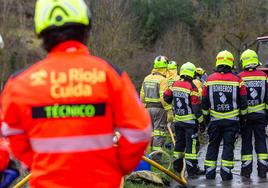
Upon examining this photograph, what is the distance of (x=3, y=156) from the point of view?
3564 mm

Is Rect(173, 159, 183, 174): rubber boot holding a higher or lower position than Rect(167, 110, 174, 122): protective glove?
lower

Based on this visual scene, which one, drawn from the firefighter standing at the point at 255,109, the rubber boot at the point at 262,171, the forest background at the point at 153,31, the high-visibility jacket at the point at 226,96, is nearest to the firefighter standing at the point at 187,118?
the high-visibility jacket at the point at 226,96

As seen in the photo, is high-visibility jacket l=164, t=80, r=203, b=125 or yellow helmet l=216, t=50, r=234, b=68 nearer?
yellow helmet l=216, t=50, r=234, b=68

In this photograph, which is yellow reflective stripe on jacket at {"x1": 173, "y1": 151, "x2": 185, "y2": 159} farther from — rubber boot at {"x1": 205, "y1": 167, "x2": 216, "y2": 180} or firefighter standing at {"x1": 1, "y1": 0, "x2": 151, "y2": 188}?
firefighter standing at {"x1": 1, "y1": 0, "x2": 151, "y2": 188}

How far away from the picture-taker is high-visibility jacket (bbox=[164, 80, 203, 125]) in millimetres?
10273

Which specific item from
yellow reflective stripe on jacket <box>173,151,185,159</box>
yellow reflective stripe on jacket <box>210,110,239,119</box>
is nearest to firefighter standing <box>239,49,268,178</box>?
yellow reflective stripe on jacket <box>210,110,239,119</box>

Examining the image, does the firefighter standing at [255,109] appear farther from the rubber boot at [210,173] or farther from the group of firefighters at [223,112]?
the rubber boot at [210,173]

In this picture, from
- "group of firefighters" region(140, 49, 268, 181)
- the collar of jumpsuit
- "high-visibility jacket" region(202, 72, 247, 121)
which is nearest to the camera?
the collar of jumpsuit

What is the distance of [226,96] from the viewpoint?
9508mm

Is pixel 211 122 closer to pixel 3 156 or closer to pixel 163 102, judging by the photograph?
pixel 163 102

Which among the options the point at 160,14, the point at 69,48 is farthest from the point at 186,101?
the point at 160,14

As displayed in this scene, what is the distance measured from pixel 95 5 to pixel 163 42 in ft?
56.8

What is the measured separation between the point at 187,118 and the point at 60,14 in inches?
286

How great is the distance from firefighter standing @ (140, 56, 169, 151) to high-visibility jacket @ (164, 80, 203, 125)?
3.09 ft
